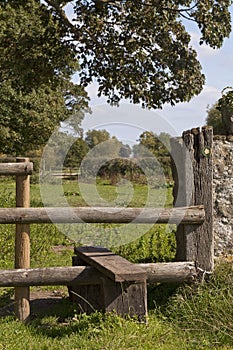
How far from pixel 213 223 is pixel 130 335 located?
1.97 meters

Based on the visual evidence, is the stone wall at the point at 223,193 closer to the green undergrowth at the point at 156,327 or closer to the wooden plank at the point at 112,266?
the green undergrowth at the point at 156,327

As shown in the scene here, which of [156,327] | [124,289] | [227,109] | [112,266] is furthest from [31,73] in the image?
[156,327]

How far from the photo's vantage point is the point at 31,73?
51.0ft

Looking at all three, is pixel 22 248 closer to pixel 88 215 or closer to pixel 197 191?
pixel 88 215

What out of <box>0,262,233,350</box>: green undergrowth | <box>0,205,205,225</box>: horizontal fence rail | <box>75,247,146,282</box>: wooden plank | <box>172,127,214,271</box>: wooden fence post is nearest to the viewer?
<box>0,262,233,350</box>: green undergrowth

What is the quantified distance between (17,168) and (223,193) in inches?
94.6

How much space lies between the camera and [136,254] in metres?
8.13

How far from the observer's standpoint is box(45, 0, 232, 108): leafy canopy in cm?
1448

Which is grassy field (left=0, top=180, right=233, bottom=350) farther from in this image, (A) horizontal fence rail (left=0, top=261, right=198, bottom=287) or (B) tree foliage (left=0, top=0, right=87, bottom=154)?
(B) tree foliage (left=0, top=0, right=87, bottom=154)

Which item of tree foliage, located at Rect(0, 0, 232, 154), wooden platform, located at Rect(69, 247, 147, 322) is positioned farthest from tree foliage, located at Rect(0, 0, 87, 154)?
wooden platform, located at Rect(69, 247, 147, 322)

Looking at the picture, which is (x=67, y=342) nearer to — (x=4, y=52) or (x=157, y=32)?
(x=157, y=32)

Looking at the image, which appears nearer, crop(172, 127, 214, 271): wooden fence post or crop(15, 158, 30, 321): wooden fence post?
crop(15, 158, 30, 321): wooden fence post

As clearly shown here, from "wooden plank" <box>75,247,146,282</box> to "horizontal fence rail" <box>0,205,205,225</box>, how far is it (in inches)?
15.6

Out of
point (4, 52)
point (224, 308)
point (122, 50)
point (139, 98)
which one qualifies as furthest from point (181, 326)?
A: point (4, 52)
